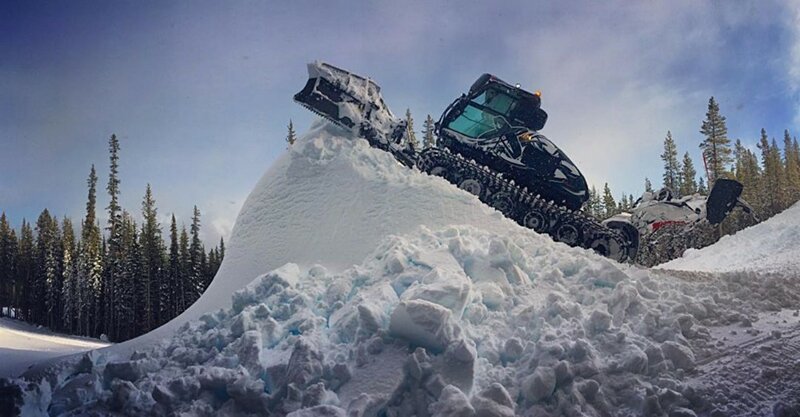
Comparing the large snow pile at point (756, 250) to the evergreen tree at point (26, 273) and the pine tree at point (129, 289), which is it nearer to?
the evergreen tree at point (26, 273)

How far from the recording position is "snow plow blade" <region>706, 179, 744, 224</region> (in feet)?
28.2

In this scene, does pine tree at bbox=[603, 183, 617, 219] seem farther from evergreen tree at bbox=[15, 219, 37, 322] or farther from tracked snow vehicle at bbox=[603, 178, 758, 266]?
evergreen tree at bbox=[15, 219, 37, 322]

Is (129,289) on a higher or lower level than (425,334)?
higher

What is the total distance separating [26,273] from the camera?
12383 millimetres

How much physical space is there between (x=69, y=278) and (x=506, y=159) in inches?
612

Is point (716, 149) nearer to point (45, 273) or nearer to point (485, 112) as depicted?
point (485, 112)

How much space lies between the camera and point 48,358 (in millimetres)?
3986

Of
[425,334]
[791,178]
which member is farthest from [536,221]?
[791,178]

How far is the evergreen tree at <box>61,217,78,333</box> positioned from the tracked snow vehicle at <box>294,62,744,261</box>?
1350 centimetres

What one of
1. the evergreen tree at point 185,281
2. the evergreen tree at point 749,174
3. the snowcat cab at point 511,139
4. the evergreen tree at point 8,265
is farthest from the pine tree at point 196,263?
the evergreen tree at point 749,174

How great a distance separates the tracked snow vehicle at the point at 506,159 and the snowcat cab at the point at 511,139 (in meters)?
0.02

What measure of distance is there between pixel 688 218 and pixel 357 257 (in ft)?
23.1

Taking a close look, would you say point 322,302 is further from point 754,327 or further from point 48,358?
point 754,327

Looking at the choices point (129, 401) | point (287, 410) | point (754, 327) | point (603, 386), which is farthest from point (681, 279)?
point (129, 401)
